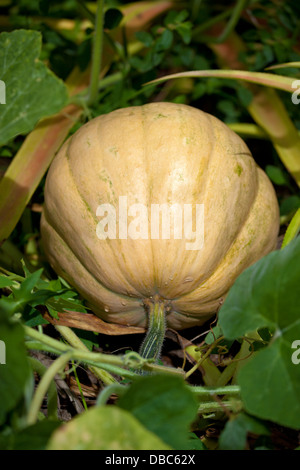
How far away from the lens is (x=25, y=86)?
103 centimetres

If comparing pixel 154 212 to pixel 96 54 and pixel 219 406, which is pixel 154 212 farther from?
pixel 96 54

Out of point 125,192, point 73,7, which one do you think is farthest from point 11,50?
point 73,7

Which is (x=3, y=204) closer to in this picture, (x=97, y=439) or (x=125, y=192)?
(x=125, y=192)

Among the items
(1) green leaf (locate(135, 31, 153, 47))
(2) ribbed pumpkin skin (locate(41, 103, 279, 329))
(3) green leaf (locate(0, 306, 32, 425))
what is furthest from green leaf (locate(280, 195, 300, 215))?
(3) green leaf (locate(0, 306, 32, 425))

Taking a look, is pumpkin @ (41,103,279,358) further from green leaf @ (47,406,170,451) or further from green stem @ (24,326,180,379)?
green leaf @ (47,406,170,451)

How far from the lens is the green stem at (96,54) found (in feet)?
4.53

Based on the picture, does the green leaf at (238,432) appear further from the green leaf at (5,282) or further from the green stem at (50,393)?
the green leaf at (5,282)

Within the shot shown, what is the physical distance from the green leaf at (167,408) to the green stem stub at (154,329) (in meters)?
0.37

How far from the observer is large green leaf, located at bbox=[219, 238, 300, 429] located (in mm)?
805

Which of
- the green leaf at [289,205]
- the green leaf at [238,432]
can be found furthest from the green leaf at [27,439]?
the green leaf at [289,205]

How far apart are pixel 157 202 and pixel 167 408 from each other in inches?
20.2

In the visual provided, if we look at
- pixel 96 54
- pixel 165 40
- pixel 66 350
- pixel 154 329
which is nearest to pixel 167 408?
pixel 66 350

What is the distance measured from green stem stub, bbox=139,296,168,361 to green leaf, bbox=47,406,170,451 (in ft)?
1.49

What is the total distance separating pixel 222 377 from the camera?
122 cm
